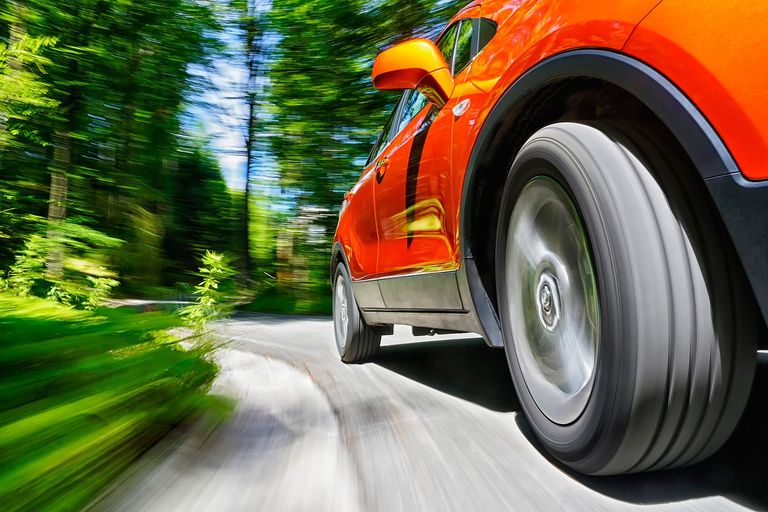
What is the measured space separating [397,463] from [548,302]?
0.73 meters

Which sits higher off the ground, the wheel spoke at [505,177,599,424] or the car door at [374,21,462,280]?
the car door at [374,21,462,280]

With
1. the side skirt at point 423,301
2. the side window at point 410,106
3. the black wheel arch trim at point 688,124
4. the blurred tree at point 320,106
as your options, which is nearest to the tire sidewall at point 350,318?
the side skirt at point 423,301

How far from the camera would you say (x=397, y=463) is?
1928mm

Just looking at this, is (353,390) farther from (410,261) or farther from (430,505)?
(430,505)

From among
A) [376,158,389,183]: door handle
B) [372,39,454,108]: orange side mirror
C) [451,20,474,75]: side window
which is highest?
[451,20,474,75]: side window

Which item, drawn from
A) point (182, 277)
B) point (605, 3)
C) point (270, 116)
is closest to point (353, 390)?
point (182, 277)

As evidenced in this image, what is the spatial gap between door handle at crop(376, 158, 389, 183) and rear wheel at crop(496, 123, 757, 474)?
1770mm

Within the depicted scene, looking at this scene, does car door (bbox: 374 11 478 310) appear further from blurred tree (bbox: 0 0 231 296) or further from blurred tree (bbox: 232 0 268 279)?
blurred tree (bbox: 232 0 268 279)

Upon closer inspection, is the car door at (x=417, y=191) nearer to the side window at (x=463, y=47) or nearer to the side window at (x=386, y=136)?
the side window at (x=463, y=47)

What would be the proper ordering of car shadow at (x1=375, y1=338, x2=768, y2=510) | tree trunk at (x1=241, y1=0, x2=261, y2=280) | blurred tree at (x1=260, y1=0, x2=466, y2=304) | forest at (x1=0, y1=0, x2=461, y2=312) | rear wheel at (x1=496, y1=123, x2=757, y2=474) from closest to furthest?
rear wheel at (x1=496, y1=123, x2=757, y2=474) < car shadow at (x1=375, y1=338, x2=768, y2=510) < forest at (x1=0, y1=0, x2=461, y2=312) < blurred tree at (x1=260, y1=0, x2=466, y2=304) < tree trunk at (x1=241, y1=0, x2=261, y2=280)

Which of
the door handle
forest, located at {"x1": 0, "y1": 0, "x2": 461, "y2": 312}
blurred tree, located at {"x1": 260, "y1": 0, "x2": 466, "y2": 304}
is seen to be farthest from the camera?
blurred tree, located at {"x1": 260, "y1": 0, "x2": 466, "y2": 304}

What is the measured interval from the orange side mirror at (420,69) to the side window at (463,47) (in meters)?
0.08

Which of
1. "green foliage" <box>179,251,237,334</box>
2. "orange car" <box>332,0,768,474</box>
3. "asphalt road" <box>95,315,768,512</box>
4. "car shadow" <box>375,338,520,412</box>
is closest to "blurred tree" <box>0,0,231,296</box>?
"green foliage" <box>179,251,237,334</box>

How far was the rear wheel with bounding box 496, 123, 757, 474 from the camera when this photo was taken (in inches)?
53.7
